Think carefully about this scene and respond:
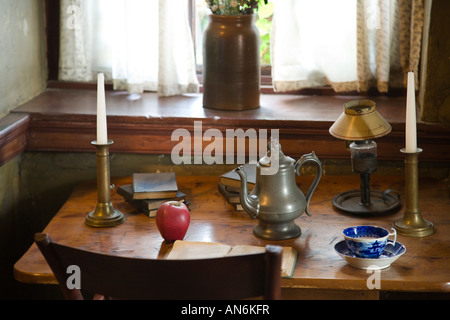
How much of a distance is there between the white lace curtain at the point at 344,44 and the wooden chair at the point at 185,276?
1.28 metres

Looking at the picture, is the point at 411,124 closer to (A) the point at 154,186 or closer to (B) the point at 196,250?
(B) the point at 196,250

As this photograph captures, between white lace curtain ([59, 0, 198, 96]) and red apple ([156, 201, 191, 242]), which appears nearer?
red apple ([156, 201, 191, 242])

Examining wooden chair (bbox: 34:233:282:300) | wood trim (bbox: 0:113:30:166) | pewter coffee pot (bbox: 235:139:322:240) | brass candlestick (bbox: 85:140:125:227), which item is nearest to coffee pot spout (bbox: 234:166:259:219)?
pewter coffee pot (bbox: 235:139:322:240)

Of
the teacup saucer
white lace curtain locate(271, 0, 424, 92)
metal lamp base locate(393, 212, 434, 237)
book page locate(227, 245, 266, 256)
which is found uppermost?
white lace curtain locate(271, 0, 424, 92)

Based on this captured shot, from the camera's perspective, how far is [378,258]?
4.96ft

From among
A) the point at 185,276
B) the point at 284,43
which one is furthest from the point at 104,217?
the point at 284,43

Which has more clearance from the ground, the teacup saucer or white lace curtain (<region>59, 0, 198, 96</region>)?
white lace curtain (<region>59, 0, 198, 96</region>)

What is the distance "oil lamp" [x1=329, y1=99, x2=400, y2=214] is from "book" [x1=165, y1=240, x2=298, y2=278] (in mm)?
353

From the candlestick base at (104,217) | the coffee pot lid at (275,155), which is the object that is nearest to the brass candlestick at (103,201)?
the candlestick base at (104,217)

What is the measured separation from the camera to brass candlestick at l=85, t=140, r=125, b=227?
1.78m

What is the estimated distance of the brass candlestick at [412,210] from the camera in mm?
1678

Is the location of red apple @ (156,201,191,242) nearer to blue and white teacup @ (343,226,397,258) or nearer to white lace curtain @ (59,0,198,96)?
blue and white teacup @ (343,226,397,258)

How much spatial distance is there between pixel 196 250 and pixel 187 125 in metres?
0.61

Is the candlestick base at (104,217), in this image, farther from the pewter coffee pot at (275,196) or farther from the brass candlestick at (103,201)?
the pewter coffee pot at (275,196)
